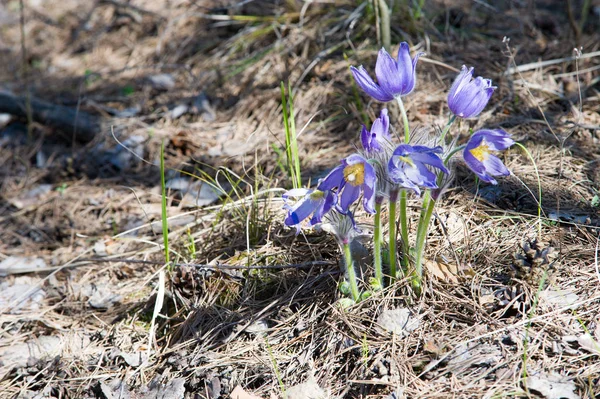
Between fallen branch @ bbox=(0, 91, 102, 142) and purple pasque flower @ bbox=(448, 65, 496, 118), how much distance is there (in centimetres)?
271

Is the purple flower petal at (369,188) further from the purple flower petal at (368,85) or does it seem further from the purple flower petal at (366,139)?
the purple flower petal at (368,85)

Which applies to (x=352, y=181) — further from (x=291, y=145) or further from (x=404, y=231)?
(x=291, y=145)

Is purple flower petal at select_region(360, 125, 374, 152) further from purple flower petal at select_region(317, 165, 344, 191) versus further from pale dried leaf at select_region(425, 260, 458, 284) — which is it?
pale dried leaf at select_region(425, 260, 458, 284)

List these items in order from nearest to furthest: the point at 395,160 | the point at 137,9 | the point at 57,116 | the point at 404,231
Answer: the point at 395,160, the point at 404,231, the point at 57,116, the point at 137,9

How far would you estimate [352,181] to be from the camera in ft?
5.38

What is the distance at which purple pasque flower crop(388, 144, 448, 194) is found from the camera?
1.55 meters

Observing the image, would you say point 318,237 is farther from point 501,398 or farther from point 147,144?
point 147,144

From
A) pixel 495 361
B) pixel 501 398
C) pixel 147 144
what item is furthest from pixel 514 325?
pixel 147 144

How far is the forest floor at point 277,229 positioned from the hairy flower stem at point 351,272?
2.5 inches

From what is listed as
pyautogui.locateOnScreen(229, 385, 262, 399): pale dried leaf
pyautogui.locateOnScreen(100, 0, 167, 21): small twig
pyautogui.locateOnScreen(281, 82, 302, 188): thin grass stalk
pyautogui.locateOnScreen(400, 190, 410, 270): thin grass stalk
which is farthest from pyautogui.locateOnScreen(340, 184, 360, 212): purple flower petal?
pyautogui.locateOnScreen(100, 0, 167, 21): small twig

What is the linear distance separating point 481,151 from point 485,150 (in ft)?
0.05

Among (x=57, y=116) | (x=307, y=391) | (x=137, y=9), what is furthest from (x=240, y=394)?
(x=137, y=9)

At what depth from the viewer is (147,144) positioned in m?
3.45

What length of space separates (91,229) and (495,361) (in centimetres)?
223
